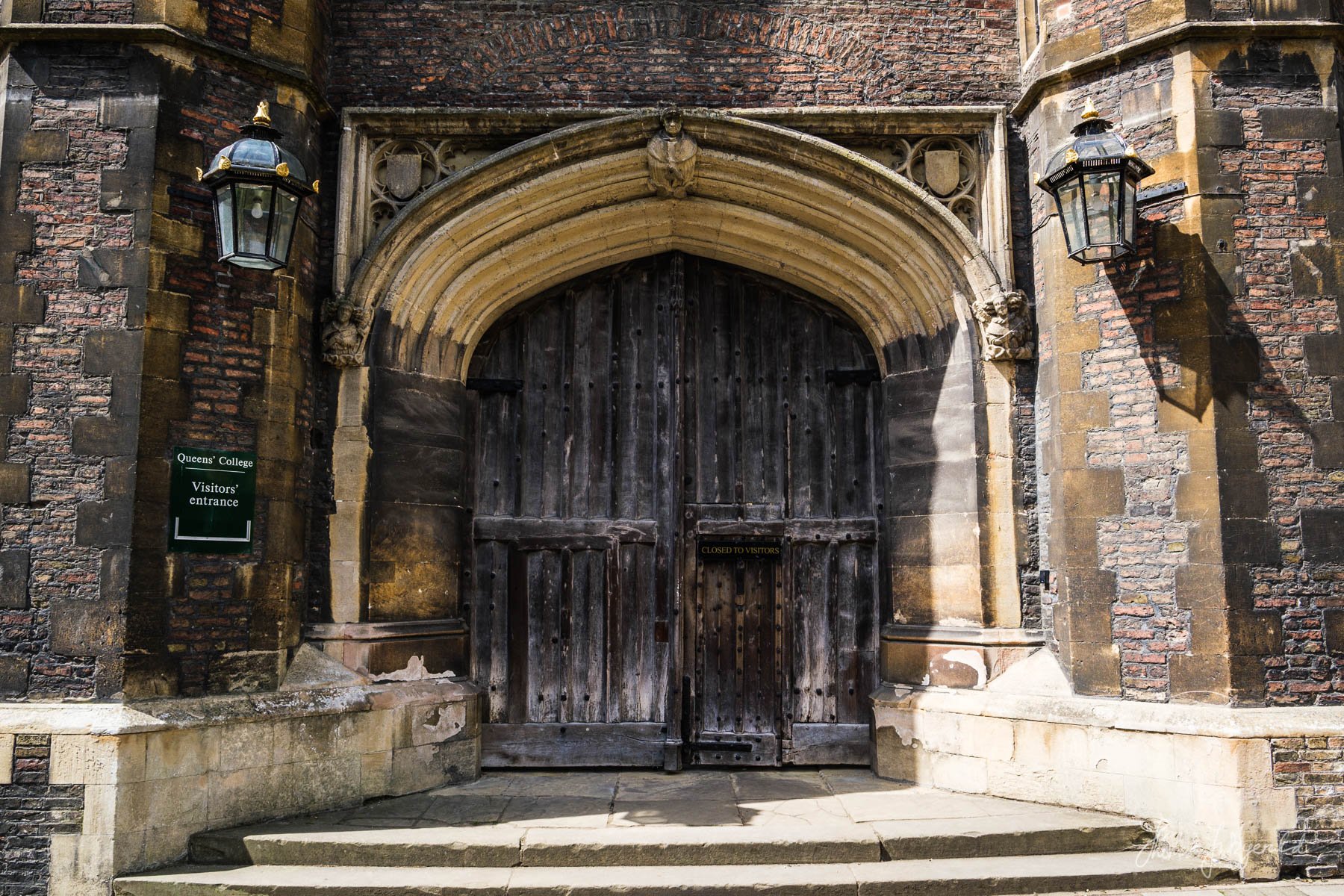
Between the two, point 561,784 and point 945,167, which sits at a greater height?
point 945,167

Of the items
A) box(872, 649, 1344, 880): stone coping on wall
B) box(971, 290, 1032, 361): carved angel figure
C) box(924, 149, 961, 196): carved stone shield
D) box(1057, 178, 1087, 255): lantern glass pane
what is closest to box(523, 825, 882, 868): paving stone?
box(872, 649, 1344, 880): stone coping on wall

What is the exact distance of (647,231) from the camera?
630cm

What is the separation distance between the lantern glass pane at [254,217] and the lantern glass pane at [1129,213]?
14.4ft

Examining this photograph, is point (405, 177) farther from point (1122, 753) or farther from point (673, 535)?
point (1122, 753)

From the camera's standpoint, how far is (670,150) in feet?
18.9

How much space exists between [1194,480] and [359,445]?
4575 millimetres

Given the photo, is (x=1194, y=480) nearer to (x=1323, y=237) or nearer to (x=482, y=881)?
(x=1323, y=237)

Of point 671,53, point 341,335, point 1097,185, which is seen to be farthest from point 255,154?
point 1097,185

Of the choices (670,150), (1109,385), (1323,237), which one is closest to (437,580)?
(670,150)

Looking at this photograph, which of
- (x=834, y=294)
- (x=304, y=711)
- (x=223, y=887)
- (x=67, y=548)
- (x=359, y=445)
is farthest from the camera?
(x=834, y=294)

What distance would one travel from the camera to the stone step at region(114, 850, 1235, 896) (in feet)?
14.1

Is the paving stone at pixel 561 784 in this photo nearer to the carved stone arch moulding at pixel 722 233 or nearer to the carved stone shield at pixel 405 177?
the carved stone arch moulding at pixel 722 233

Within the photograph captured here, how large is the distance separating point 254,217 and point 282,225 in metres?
0.14

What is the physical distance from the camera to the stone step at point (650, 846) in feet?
14.9
